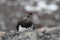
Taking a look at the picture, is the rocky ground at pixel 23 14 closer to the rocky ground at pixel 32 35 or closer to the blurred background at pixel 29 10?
the blurred background at pixel 29 10

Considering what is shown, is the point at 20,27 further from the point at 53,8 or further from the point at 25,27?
the point at 53,8

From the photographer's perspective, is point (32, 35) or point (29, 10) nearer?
point (32, 35)

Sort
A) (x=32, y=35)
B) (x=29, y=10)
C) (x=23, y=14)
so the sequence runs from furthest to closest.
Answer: (x=29, y=10)
(x=23, y=14)
(x=32, y=35)

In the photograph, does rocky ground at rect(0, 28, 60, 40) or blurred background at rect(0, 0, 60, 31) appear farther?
blurred background at rect(0, 0, 60, 31)

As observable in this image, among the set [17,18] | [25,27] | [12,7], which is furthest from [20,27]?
[12,7]

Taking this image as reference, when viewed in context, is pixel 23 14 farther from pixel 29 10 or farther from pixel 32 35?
pixel 32 35

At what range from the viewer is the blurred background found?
2.53m

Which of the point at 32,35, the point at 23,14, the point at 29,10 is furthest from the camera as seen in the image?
the point at 29,10

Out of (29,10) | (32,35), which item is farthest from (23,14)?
(32,35)

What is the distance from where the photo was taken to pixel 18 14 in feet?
8.79

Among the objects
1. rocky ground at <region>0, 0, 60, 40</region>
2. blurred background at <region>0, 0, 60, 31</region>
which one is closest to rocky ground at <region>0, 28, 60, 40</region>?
rocky ground at <region>0, 0, 60, 40</region>

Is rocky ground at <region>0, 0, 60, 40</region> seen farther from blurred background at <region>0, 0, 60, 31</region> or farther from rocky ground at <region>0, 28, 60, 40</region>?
rocky ground at <region>0, 28, 60, 40</region>

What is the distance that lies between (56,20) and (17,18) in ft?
1.44

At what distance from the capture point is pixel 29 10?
269cm
